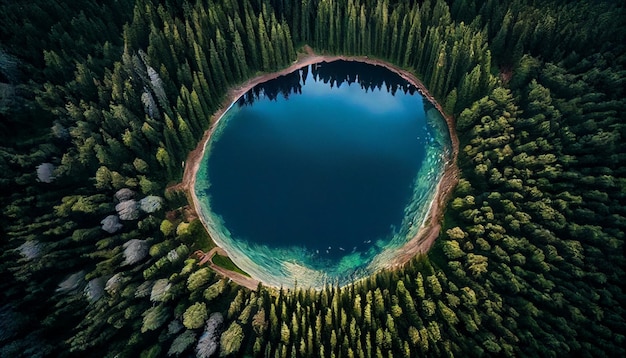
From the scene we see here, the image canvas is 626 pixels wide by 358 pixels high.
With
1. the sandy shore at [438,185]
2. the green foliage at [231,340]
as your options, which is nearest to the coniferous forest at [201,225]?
the green foliage at [231,340]

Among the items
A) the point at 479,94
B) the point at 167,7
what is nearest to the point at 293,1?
the point at 167,7

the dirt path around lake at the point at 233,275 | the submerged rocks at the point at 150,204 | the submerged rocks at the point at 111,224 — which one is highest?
the submerged rocks at the point at 150,204

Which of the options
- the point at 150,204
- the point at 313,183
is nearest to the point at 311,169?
the point at 313,183

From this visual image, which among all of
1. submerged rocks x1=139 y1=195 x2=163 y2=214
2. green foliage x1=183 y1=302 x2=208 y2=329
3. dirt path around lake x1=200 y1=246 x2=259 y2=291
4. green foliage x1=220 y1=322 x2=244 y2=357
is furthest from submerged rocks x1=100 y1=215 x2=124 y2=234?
green foliage x1=220 y1=322 x2=244 y2=357

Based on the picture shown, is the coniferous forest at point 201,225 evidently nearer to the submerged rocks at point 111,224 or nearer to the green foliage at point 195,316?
the submerged rocks at point 111,224

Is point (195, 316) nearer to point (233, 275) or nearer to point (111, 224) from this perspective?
point (233, 275)
